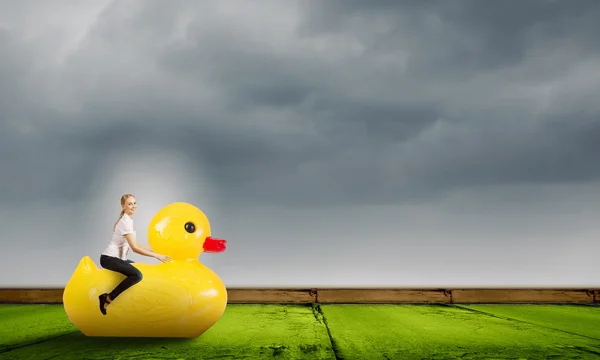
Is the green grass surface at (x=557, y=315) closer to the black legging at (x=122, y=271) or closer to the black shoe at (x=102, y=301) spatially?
the black legging at (x=122, y=271)

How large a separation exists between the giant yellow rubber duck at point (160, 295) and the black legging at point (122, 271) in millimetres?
46

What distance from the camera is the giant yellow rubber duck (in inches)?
132

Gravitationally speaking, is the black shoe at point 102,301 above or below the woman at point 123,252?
below

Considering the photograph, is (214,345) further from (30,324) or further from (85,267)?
(30,324)

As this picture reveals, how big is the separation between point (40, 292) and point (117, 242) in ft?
11.8

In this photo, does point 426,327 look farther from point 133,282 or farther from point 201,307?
point 133,282

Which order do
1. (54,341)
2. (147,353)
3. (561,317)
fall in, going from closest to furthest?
(147,353)
(54,341)
(561,317)

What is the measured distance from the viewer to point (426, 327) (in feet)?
14.1

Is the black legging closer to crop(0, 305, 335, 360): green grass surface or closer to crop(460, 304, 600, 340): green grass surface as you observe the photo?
crop(0, 305, 335, 360): green grass surface

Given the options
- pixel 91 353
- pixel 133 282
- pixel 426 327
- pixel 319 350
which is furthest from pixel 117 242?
pixel 426 327

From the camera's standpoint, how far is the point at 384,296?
6.22 metres

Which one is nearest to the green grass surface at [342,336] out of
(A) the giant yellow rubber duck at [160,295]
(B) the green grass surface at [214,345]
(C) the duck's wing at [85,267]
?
(B) the green grass surface at [214,345]

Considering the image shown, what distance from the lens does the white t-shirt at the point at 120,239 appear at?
11.4ft

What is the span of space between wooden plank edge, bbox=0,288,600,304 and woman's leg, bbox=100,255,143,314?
9.52 feet
